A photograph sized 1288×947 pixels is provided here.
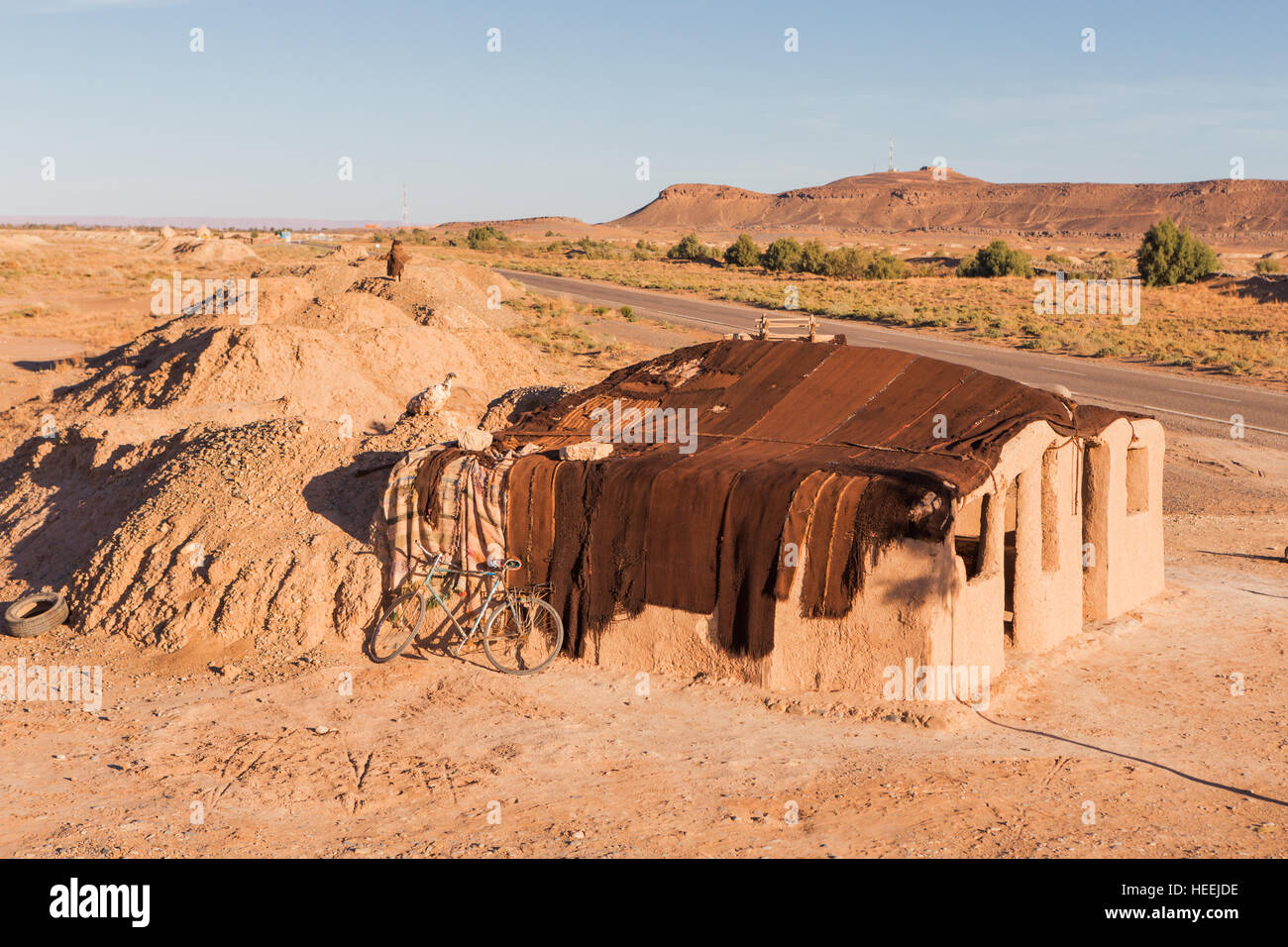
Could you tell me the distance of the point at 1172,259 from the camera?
175ft

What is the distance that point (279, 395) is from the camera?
17453mm

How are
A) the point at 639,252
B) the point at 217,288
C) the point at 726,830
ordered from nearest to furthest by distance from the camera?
1. the point at 726,830
2. the point at 217,288
3. the point at 639,252

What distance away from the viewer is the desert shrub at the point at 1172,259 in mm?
52906

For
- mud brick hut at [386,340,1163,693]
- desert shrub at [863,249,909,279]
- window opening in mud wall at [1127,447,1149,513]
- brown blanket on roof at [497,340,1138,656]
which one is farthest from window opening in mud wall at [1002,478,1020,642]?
desert shrub at [863,249,909,279]

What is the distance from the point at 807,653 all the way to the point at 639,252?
81748mm

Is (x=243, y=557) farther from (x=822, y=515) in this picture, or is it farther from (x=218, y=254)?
(x=218, y=254)

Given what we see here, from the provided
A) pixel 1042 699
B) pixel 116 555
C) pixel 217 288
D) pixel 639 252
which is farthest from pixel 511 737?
pixel 639 252

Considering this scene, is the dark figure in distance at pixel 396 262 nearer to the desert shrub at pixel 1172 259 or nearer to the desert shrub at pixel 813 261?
the desert shrub at pixel 1172 259

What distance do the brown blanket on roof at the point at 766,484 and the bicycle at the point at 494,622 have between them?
0.23m

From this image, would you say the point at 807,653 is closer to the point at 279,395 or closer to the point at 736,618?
the point at 736,618

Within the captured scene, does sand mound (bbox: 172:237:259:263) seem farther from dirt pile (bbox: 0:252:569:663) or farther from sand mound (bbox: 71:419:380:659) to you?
sand mound (bbox: 71:419:380:659)

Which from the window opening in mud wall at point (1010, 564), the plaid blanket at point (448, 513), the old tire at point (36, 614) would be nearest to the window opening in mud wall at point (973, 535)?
the window opening in mud wall at point (1010, 564)

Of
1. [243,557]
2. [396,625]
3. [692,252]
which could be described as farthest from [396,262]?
[692,252]

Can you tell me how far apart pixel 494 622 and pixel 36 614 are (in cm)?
507
